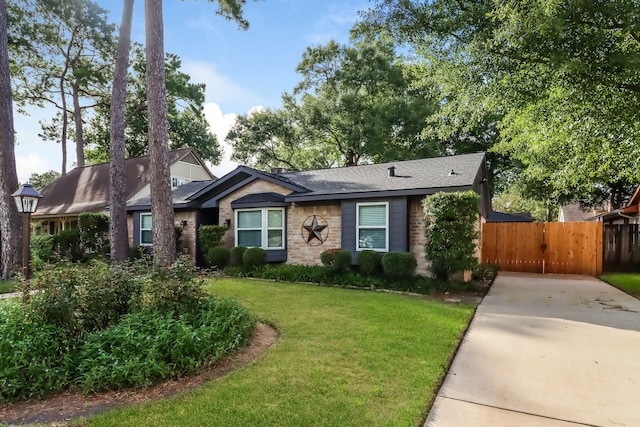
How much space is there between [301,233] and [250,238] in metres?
1.83

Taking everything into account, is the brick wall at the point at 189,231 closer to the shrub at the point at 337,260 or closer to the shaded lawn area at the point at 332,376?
the shrub at the point at 337,260

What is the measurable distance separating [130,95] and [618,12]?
26.3m

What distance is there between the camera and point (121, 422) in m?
2.65

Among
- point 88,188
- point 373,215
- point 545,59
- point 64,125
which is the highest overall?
point 64,125

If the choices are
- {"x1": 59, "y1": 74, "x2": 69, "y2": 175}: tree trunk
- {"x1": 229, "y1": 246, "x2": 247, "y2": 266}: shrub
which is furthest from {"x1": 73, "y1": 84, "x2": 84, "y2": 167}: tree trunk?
{"x1": 229, "y1": 246, "x2": 247, "y2": 266}: shrub

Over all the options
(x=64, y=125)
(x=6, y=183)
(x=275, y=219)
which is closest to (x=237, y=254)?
(x=275, y=219)

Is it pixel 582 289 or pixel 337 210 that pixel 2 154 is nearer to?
pixel 337 210

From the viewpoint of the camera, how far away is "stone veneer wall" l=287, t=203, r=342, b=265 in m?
10.3

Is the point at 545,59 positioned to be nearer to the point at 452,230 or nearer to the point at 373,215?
the point at 452,230

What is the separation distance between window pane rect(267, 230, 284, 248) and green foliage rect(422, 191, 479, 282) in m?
4.87

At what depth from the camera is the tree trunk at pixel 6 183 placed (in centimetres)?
1047

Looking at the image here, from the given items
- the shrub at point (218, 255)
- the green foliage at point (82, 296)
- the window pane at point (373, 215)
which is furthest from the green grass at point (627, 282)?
the shrub at point (218, 255)

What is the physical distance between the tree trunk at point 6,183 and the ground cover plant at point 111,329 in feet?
26.1

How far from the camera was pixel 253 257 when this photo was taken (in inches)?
410
